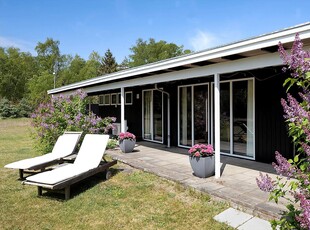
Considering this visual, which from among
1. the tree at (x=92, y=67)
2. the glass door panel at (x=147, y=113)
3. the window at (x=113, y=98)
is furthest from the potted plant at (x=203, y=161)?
the tree at (x=92, y=67)

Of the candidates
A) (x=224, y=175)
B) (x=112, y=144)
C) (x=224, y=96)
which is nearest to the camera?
(x=224, y=175)

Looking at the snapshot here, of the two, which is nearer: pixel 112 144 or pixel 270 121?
pixel 270 121

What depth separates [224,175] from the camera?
529cm

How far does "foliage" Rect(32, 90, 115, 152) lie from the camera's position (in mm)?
8281

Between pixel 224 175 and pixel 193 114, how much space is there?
3239 millimetres

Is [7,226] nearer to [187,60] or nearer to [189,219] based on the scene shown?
[189,219]

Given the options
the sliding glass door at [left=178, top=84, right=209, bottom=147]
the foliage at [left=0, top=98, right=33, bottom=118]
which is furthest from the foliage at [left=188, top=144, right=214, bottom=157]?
the foliage at [left=0, top=98, right=33, bottom=118]

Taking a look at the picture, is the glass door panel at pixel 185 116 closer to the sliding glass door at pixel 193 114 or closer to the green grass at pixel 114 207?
the sliding glass door at pixel 193 114

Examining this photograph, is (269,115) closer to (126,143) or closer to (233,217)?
(233,217)

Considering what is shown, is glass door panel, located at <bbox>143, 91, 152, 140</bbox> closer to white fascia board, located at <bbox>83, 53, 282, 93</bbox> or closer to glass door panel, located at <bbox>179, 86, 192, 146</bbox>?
glass door panel, located at <bbox>179, 86, 192, 146</bbox>

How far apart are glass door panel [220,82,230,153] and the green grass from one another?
8.74 ft

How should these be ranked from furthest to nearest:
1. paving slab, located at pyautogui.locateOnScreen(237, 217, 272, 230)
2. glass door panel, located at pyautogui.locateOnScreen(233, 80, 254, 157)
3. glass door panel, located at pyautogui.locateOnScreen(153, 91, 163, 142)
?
glass door panel, located at pyautogui.locateOnScreen(153, 91, 163, 142) → glass door panel, located at pyautogui.locateOnScreen(233, 80, 254, 157) → paving slab, located at pyautogui.locateOnScreen(237, 217, 272, 230)

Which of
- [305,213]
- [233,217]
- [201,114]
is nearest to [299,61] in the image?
[305,213]

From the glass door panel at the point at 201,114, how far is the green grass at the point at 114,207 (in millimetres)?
2962
